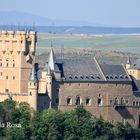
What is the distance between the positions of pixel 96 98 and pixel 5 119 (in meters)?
10.8

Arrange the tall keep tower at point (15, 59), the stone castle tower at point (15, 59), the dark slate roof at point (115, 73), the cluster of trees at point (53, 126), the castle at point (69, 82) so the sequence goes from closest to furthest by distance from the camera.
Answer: the cluster of trees at point (53, 126) → the castle at point (69, 82) → the stone castle tower at point (15, 59) → the tall keep tower at point (15, 59) → the dark slate roof at point (115, 73)

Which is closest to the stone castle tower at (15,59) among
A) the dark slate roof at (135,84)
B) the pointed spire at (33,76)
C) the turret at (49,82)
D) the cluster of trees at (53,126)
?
the turret at (49,82)

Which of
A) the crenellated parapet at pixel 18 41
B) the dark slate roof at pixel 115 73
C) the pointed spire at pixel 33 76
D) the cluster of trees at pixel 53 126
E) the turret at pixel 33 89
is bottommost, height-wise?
the cluster of trees at pixel 53 126

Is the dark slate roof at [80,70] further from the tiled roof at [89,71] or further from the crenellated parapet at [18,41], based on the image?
the crenellated parapet at [18,41]

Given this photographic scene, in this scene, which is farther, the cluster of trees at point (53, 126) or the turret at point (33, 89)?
the turret at point (33, 89)

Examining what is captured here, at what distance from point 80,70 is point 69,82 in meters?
2.08

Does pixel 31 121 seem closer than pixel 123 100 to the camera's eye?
Yes

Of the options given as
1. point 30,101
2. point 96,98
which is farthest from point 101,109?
point 30,101

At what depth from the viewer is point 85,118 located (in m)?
99.9

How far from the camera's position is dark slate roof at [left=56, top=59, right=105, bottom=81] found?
10512 cm

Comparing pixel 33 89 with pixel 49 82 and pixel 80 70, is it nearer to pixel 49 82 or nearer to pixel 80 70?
pixel 49 82

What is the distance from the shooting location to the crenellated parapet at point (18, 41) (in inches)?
4215

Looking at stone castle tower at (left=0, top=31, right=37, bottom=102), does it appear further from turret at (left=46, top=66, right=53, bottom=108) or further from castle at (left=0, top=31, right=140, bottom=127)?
turret at (left=46, top=66, right=53, bottom=108)

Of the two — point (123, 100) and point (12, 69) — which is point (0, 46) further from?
point (123, 100)
